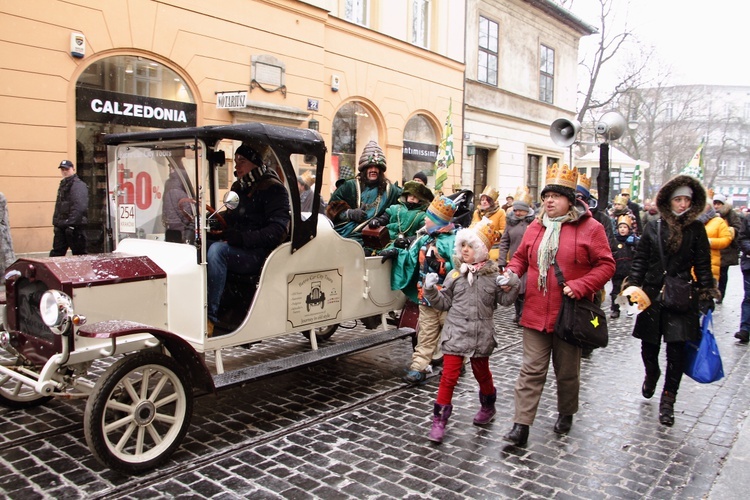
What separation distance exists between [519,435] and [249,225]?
102 inches

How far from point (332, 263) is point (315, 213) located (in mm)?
541

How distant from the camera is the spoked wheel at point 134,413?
11.8 ft

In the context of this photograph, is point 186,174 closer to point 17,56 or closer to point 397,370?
point 397,370

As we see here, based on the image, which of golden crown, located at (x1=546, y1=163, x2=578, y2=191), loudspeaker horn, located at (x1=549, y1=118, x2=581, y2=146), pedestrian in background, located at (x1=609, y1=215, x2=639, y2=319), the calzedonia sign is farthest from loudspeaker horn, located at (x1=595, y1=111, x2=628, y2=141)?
the calzedonia sign

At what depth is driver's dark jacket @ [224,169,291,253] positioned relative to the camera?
4.79 metres

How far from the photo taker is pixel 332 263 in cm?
534

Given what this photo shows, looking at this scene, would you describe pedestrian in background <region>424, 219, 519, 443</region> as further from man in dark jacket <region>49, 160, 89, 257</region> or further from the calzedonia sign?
the calzedonia sign

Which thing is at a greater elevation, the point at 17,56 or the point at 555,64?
the point at 555,64

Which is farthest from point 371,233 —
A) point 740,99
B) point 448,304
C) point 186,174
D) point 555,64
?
point 740,99

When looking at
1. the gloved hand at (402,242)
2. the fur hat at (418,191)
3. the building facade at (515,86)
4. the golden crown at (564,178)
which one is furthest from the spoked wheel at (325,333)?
the building facade at (515,86)

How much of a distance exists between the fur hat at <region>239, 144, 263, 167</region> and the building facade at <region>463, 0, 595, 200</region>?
1559cm

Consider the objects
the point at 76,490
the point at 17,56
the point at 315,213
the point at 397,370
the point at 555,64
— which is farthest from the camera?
the point at 555,64

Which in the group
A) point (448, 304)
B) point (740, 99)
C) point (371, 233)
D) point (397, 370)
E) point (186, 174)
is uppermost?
point (740, 99)

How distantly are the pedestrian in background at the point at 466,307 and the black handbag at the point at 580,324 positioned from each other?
360 mm
